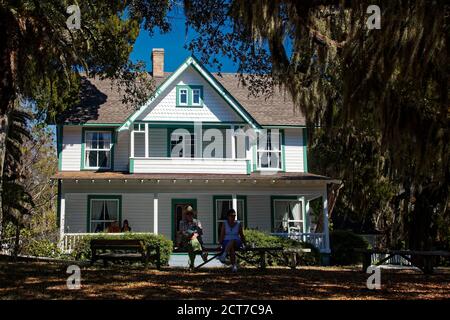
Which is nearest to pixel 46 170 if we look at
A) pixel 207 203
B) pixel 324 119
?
pixel 207 203

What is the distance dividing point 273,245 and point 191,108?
739 centimetres

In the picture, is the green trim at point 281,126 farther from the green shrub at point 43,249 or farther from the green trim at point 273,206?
the green shrub at point 43,249

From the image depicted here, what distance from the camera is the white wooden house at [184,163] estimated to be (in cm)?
2183

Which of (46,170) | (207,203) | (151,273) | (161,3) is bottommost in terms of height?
(151,273)

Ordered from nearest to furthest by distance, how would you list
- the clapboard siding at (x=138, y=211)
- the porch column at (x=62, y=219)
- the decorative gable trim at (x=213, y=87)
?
the porch column at (x=62, y=219), the decorative gable trim at (x=213, y=87), the clapboard siding at (x=138, y=211)

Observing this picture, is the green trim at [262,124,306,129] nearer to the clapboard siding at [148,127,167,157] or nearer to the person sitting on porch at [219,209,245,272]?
the clapboard siding at [148,127,167,157]

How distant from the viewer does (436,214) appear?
A: 20.0 meters

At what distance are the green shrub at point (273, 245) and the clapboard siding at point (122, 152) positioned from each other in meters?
6.75

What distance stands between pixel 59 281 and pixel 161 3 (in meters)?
7.79

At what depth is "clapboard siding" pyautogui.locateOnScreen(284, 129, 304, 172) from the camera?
2400cm

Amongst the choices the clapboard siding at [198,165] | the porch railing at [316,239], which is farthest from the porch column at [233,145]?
the porch railing at [316,239]

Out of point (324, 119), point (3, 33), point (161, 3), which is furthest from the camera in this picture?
point (324, 119)

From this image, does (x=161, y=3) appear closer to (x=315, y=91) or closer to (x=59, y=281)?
(x=315, y=91)

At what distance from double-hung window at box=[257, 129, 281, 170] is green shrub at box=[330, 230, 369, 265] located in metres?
4.02
